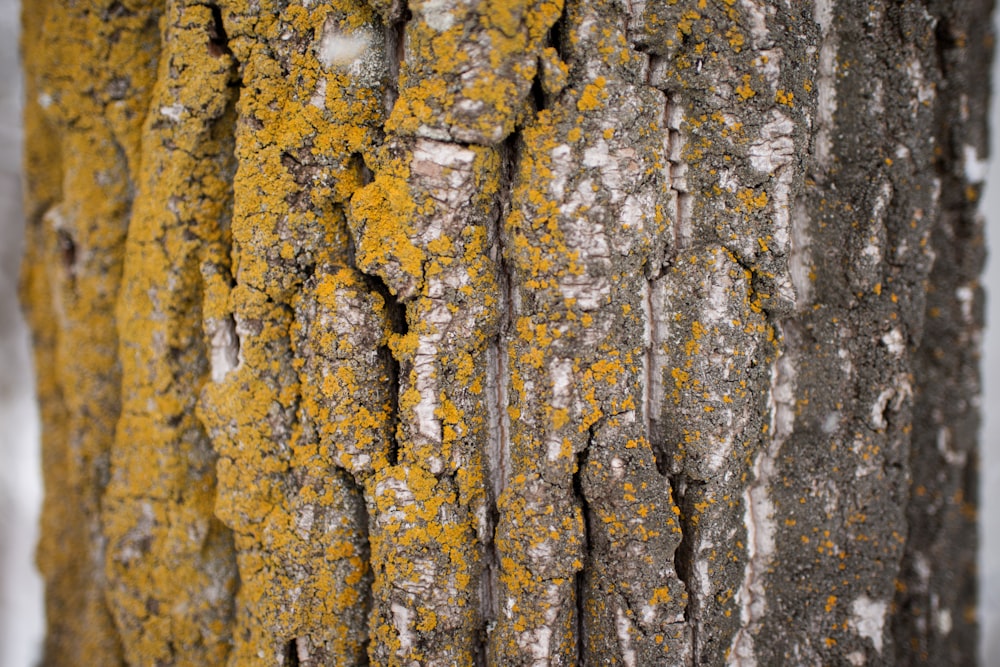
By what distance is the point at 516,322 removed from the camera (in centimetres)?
141

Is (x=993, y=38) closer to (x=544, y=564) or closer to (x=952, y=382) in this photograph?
(x=952, y=382)

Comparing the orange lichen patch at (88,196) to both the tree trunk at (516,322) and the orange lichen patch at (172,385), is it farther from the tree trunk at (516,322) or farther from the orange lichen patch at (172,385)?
the orange lichen patch at (172,385)

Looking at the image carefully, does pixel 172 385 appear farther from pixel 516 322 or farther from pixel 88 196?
pixel 516 322

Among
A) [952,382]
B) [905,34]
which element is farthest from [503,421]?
Answer: [952,382]

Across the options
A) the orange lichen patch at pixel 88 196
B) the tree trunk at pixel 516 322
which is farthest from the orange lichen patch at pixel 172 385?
the orange lichen patch at pixel 88 196

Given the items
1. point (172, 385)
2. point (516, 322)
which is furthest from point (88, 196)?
point (516, 322)

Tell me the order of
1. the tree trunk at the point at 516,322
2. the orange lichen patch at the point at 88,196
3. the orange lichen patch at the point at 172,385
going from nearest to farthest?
the tree trunk at the point at 516,322 < the orange lichen patch at the point at 172,385 < the orange lichen patch at the point at 88,196

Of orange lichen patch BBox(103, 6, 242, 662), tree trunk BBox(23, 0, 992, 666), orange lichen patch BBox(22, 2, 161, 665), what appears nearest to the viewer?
tree trunk BBox(23, 0, 992, 666)

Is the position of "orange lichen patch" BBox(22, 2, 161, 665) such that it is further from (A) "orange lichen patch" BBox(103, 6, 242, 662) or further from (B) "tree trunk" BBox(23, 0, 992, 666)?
(A) "orange lichen patch" BBox(103, 6, 242, 662)

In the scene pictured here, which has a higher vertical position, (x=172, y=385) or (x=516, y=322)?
(x=516, y=322)

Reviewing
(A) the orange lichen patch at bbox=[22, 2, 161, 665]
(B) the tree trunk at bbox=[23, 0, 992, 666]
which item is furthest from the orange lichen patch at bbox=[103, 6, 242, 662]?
(A) the orange lichen patch at bbox=[22, 2, 161, 665]

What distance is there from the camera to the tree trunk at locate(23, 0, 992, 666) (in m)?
1.35

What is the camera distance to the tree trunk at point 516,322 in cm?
135

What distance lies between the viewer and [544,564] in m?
1.41
